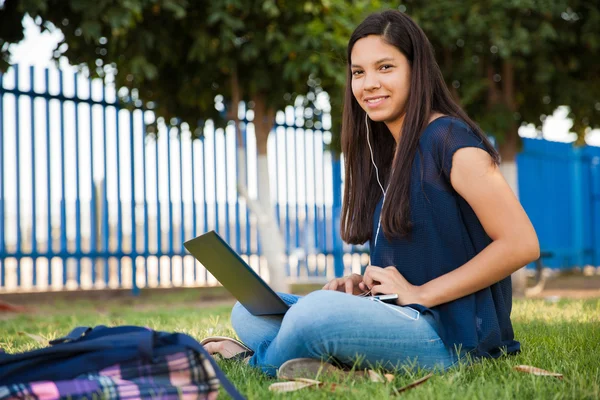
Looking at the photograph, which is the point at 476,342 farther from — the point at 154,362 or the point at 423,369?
the point at 154,362

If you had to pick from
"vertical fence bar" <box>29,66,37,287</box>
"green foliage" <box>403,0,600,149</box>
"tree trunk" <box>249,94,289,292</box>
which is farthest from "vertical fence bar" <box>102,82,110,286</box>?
"green foliage" <box>403,0,600,149</box>

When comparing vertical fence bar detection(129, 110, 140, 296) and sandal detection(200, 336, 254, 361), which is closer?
sandal detection(200, 336, 254, 361)

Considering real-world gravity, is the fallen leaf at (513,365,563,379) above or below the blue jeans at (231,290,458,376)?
below

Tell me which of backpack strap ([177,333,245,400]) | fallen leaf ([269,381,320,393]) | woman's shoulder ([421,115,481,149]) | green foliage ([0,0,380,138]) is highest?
green foliage ([0,0,380,138])

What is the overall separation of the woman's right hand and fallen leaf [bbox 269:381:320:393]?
500 mm

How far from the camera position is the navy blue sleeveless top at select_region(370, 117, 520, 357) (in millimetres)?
2434

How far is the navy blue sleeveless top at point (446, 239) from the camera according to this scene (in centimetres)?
243

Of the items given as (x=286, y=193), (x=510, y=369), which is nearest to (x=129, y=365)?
(x=510, y=369)

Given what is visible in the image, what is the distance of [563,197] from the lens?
518 inches

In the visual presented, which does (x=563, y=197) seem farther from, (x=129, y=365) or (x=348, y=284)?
(x=129, y=365)

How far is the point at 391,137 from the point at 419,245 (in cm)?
62

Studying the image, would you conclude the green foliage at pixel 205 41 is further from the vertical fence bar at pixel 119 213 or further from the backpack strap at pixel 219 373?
the backpack strap at pixel 219 373

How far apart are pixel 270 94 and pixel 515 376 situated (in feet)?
17.9

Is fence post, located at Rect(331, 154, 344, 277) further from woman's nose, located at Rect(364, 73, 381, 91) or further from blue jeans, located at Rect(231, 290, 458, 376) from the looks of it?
blue jeans, located at Rect(231, 290, 458, 376)
